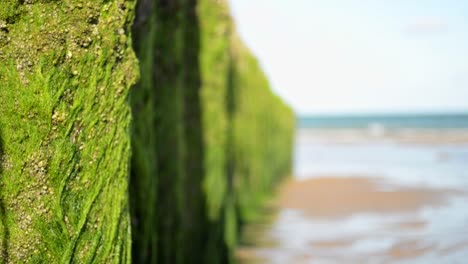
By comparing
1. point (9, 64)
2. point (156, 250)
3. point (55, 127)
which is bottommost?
point (156, 250)

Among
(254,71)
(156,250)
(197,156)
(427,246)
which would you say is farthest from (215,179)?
(254,71)

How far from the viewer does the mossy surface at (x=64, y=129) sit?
2486 mm

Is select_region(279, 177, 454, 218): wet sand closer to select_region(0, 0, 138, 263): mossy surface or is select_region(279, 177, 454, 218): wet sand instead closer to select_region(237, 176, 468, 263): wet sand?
select_region(237, 176, 468, 263): wet sand

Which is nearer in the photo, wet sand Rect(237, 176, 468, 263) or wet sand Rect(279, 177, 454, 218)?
wet sand Rect(237, 176, 468, 263)

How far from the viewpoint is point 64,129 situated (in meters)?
2.61

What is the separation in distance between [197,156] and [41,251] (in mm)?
3184

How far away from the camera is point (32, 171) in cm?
251

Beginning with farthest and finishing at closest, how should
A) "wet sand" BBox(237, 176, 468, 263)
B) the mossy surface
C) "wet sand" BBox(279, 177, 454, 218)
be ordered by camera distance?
"wet sand" BBox(279, 177, 454, 218) → "wet sand" BBox(237, 176, 468, 263) → the mossy surface

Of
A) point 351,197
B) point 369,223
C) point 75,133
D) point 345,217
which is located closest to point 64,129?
point 75,133

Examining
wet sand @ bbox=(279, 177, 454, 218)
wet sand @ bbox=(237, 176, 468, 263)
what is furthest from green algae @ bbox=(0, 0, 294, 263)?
wet sand @ bbox=(279, 177, 454, 218)

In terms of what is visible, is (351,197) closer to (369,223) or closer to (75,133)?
(369,223)

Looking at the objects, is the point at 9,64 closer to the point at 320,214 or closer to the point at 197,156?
the point at 197,156

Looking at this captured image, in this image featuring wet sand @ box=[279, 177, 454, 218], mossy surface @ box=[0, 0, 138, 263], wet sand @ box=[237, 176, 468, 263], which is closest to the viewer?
mossy surface @ box=[0, 0, 138, 263]

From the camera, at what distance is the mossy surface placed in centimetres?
249
